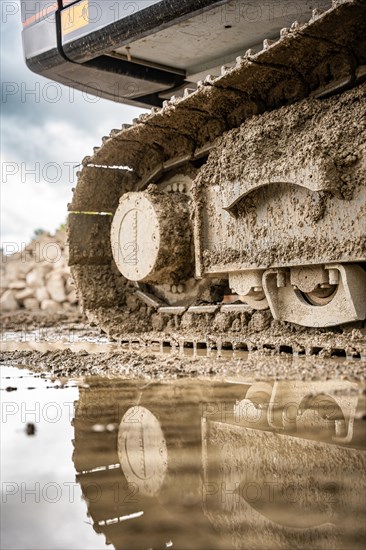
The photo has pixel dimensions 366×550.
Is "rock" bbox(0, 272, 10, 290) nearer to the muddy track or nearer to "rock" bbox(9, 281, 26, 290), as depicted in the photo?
"rock" bbox(9, 281, 26, 290)

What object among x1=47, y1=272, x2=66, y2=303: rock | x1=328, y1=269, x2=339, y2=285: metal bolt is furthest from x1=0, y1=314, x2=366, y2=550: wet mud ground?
x1=47, y1=272, x2=66, y2=303: rock

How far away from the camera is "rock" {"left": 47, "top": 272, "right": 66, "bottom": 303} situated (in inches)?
489

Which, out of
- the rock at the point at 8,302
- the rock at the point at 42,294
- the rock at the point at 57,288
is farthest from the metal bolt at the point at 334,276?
the rock at the point at 8,302

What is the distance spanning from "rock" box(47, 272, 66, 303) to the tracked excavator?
5623mm

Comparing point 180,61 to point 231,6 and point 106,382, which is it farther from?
point 106,382

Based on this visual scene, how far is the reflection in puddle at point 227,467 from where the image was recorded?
138cm

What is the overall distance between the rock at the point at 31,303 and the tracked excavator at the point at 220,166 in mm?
5927

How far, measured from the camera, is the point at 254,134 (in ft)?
15.3

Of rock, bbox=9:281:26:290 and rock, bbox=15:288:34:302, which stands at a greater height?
rock, bbox=9:281:26:290

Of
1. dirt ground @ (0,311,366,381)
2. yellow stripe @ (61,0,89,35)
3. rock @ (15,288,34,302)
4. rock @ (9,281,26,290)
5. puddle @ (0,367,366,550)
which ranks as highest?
yellow stripe @ (61,0,89,35)

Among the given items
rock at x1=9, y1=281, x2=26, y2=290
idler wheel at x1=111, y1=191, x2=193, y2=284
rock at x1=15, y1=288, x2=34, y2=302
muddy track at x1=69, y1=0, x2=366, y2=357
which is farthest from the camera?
rock at x1=9, y1=281, x2=26, y2=290

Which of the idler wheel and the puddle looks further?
the idler wheel

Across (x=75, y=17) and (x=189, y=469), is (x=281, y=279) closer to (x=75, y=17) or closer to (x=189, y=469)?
(x=189, y=469)

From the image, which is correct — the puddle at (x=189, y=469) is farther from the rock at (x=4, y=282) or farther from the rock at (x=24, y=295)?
the rock at (x=4, y=282)
